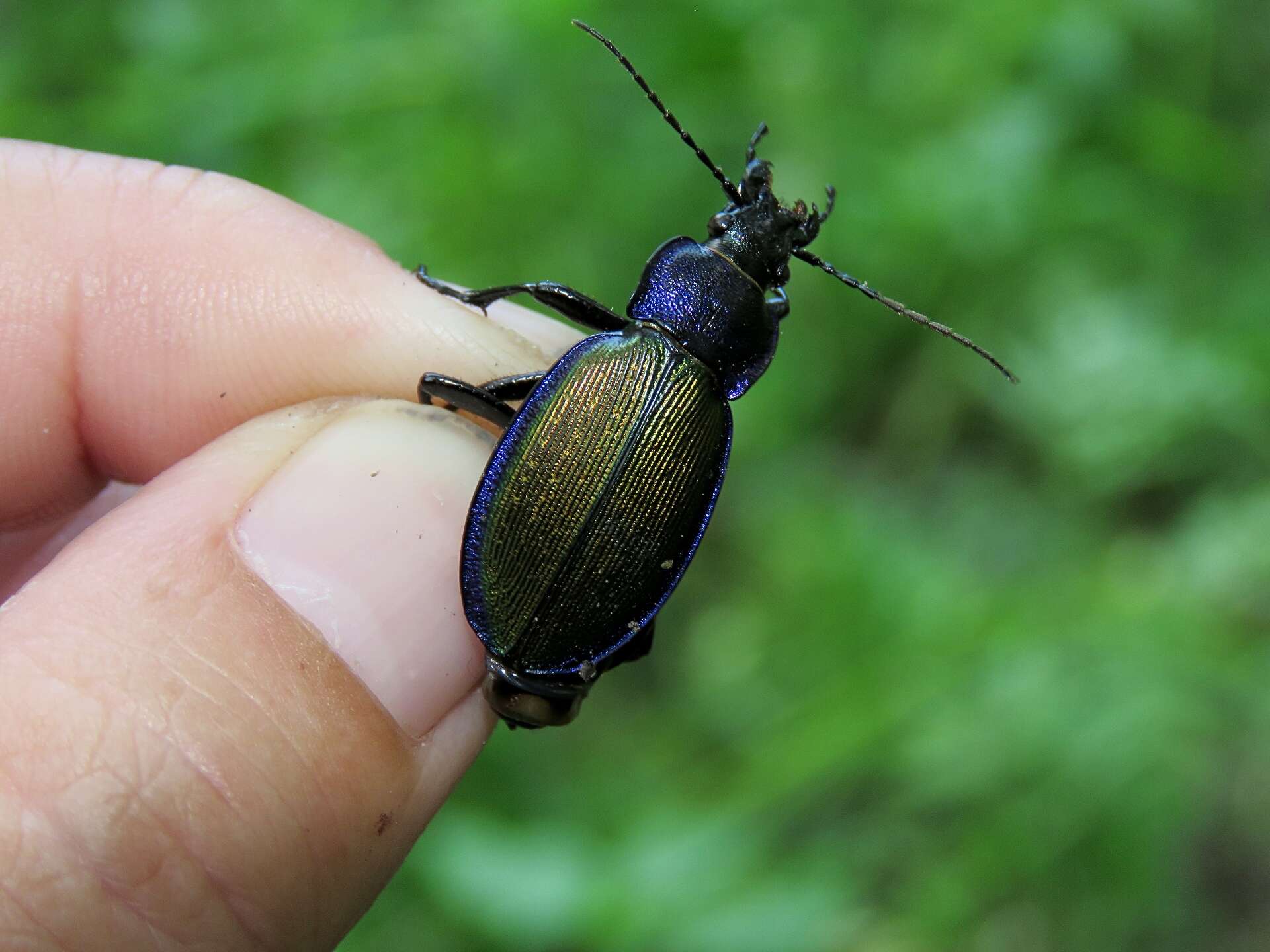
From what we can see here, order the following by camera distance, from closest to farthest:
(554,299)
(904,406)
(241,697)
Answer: (241,697)
(554,299)
(904,406)

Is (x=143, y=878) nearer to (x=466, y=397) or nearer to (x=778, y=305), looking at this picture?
(x=466, y=397)

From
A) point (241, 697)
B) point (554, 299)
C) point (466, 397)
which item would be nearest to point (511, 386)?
point (466, 397)

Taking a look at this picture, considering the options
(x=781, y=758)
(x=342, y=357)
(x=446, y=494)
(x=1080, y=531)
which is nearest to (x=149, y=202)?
(x=342, y=357)

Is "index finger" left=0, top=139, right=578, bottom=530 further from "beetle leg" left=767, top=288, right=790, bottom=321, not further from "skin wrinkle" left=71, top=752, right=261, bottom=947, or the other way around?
"skin wrinkle" left=71, top=752, right=261, bottom=947

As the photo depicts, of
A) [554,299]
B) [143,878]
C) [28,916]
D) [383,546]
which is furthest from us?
[554,299]

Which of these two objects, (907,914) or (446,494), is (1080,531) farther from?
A: (446,494)

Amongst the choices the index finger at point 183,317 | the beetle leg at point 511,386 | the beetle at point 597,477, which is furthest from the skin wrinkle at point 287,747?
the index finger at point 183,317

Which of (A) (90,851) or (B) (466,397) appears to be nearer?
(A) (90,851)

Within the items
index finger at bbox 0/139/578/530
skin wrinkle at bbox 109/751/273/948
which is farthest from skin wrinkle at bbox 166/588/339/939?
index finger at bbox 0/139/578/530
